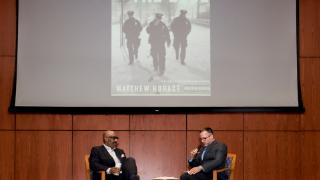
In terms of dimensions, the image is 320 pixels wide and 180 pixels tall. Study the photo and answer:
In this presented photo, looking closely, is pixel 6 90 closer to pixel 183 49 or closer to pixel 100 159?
pixel 100 159

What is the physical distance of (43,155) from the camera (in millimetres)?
5113

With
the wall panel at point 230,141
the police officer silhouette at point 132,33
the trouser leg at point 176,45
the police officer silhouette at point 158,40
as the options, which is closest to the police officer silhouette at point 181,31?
the trouser leg at point 176,45

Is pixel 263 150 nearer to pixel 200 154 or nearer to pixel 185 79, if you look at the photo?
pixel 200 154

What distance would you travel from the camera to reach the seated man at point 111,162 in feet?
14.3

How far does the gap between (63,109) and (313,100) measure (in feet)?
13.9

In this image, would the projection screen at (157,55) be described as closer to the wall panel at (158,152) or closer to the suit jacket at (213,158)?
the wall panel at (158,152)

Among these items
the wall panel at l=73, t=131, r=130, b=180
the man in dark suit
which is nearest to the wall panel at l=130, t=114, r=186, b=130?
the wall panel at l=73, t=131, r=130, b=180

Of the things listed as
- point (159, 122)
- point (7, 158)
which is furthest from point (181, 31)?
point (7, 158)

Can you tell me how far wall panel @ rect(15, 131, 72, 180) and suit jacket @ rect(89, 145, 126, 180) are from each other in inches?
31.8

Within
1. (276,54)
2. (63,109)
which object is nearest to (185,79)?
(276,54)

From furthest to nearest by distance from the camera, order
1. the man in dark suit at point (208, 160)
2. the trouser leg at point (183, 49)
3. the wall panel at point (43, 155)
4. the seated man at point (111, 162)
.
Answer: the trouser leg at point (183, 49) < the wall panel at point (43, 155) < the seated man at point (111, 162) < the man in dark suit at point (208, 160)

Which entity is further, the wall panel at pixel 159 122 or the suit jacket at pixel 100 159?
the wall panel at pixel 159 122

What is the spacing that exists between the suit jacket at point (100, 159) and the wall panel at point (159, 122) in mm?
651

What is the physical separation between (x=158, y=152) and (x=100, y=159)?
1.06 meters
